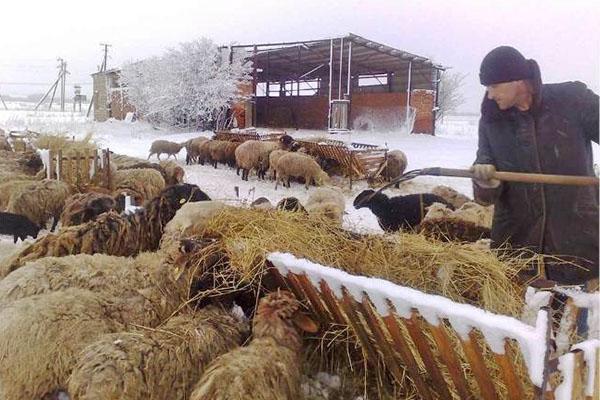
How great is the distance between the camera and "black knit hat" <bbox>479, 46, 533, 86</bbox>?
1.78 m

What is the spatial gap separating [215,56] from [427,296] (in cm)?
2158

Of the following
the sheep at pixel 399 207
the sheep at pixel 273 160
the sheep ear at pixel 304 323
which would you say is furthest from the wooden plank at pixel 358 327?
the sheep at pixel 273 160

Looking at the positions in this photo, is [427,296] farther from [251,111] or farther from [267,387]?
[251,111]

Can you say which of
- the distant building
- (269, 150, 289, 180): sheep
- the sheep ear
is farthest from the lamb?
the distant building

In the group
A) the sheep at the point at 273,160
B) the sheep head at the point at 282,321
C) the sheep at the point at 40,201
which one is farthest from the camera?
the sheep at the point at 273,160

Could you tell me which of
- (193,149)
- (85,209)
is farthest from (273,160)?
(85,209)

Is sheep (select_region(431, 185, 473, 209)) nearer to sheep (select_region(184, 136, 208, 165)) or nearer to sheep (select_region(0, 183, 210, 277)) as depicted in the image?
sheep (select_region(0, 183, 210, 277))

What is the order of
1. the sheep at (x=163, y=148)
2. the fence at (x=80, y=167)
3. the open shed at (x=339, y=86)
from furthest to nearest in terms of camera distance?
1. the open shed at (x=339, y=86)
2. the sheep at (x=163, y=148)
3. the fence at (x=80, y=167)

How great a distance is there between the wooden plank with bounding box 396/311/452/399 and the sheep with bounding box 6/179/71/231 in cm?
485

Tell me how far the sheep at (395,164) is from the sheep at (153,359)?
27.6 ft

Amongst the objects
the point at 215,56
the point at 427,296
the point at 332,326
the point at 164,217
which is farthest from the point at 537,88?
the point at 215,56

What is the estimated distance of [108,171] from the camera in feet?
23.1

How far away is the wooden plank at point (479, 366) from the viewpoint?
1.39 m

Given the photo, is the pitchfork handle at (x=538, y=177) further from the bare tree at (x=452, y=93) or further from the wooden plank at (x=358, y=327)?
the bare tree at (x=452, y=93)
